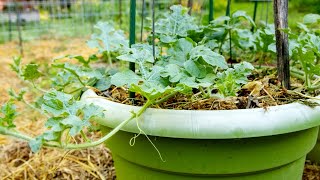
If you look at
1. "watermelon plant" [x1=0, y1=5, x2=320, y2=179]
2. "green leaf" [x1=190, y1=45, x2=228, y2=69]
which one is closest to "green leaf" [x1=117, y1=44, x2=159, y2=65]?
"watermelon plant" [x1=0, y1=5, x2=320, y2=179]

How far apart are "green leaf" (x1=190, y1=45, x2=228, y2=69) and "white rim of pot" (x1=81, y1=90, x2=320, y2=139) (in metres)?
0.15

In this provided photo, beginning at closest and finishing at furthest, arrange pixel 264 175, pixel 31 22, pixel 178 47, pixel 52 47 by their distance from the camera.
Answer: pixel 264 175 < pixel 178 47 < pixel 52 47 < pixel 31 22

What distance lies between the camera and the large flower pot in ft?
3.26

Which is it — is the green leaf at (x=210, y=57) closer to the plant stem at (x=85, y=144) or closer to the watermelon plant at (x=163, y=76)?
the watermelon plant at (x=163, y=76)

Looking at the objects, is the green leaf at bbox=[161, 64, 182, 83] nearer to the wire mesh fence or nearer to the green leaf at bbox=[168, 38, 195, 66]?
the green leaf at bbox=[168, 38, 195, 66]

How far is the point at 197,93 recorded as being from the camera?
116 centimetres

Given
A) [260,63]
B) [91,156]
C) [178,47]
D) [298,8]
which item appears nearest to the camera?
[178,47]

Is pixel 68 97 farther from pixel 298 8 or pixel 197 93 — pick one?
A: pixel 298 8

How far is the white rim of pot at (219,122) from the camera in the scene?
0.99m

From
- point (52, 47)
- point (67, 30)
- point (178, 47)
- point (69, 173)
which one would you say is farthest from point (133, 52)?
point (67, 30)

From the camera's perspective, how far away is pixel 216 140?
3.34ft

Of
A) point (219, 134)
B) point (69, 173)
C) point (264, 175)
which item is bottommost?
point (69, 173)

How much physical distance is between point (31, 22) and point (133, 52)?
4188 millimetres

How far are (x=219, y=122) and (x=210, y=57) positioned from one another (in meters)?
0.20
